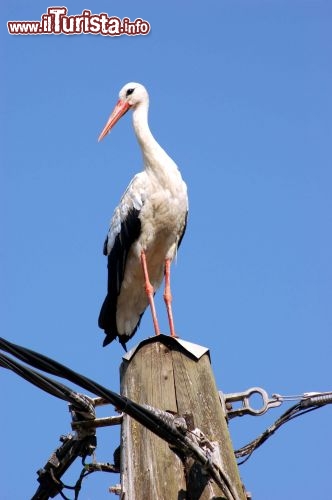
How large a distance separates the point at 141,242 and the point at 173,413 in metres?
4.34

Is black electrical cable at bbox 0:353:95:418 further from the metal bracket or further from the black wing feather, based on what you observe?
the black wing feather

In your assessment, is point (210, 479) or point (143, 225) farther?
point (143, 225)

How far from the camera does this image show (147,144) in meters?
9.36

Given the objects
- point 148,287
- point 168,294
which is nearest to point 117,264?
point 148,287

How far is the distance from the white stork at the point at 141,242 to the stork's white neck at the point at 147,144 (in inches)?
0.8

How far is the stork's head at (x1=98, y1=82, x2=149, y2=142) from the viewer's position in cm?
988

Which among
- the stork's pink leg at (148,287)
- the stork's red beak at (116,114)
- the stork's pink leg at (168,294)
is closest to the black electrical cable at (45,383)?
the stork's pink leg at (168,294)

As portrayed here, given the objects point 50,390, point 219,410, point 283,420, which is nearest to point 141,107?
point 283,420

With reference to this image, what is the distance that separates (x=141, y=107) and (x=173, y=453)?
19.6 feet

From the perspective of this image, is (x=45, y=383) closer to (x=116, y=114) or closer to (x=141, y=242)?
(x=141, y=242)

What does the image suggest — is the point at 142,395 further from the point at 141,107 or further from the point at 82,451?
the point at 141,107

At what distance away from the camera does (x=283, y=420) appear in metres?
5.45

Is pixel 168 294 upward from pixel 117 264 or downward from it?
downward

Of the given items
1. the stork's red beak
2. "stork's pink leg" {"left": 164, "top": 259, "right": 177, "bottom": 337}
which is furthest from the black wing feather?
the stork's red beak
